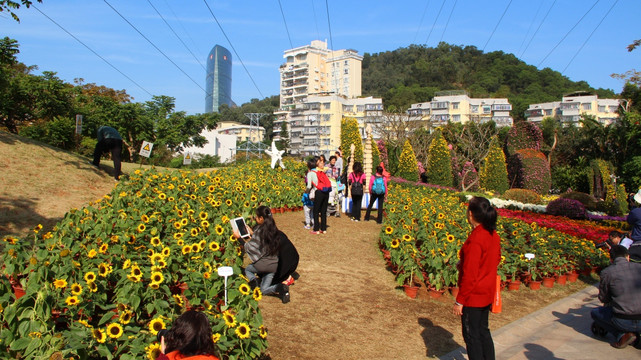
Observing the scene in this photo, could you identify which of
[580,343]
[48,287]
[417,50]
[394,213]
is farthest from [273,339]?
[417,50]

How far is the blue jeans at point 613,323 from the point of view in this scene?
18.7ft

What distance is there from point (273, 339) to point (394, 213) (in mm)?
6141

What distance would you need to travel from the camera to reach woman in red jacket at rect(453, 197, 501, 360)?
4160 mm

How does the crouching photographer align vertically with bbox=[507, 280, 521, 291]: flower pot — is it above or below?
above

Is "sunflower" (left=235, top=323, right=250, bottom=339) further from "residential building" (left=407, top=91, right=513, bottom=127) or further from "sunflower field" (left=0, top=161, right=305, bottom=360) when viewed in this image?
"residential building" (left=407, top=91, right=513, bottom=127)

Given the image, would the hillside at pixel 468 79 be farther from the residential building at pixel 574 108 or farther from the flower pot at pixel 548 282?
the flower pot at pixel 548 282

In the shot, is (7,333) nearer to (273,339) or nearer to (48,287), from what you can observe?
(48,287)

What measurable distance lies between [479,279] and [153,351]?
112 inches

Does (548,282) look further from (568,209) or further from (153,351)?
(568,209)

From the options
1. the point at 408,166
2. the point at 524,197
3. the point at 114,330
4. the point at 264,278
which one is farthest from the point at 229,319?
the point at 408,166

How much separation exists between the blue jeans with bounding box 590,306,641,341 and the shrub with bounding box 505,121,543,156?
21801 millimetres

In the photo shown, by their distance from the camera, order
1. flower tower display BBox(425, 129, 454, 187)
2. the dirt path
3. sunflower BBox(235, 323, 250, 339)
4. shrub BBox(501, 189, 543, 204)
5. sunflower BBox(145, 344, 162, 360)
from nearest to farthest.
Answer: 1. sunflower BBox(145, 344, 162, 360)
2. sunflower BBox(235, 323, 250, 339)
3. the dirt path
4. shrub BBox(501, 189, 543, 204)
5. flower tower display BBox(425, 129, 454, 187)

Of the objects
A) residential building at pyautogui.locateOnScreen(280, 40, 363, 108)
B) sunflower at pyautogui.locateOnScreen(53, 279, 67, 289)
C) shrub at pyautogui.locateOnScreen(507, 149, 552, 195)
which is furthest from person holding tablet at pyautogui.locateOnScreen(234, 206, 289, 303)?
residential building at pyautogui.locateOnScreen(280, 40, 363, 108)

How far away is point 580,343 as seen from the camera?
19.3 feet
